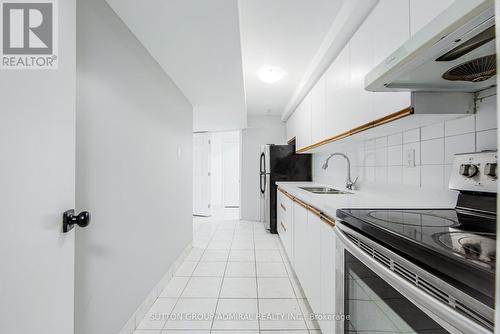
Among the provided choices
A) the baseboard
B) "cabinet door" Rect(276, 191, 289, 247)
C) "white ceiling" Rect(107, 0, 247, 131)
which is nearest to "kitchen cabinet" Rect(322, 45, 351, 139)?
"white ceiling" Rect(107, 0, 247, 131)

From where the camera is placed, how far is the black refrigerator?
4.13 m

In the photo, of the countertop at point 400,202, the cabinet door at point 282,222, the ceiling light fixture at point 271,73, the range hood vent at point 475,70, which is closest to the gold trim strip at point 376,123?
the range hood vent at point 475,70

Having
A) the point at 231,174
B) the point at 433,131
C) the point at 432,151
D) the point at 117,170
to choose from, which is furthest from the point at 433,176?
the point at 231,174

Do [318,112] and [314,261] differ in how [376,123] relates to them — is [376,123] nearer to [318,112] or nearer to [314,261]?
[314,261]

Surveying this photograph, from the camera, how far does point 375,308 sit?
80 cm

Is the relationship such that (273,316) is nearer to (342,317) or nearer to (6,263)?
(342,317)

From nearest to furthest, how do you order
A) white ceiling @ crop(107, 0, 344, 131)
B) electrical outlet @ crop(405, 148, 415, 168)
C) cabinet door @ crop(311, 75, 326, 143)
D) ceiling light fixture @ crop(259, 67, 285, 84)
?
white ceiling @ crop(107, 0, 344, 131) < electrical outlet @ crop(405, 148, 415, 168) < cabinet door @ crop(311, 75, 326, 143) < ceiling light fixture @ crop(259, 67, 285, 84)

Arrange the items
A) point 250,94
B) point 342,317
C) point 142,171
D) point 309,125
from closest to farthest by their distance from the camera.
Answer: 1. point 342,317
2. point 142,171
3. point 309,125
4. point 250,94

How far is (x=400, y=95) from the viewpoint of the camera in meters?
1.16

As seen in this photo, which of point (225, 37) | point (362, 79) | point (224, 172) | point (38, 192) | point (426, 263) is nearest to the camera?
point (426, 263)

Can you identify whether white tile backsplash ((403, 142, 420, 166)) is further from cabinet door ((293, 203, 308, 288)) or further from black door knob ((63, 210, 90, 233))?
black door knob ((63, 210, 90, 233))

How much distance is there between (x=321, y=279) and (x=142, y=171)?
1.46m

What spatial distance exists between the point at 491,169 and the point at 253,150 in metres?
4.42

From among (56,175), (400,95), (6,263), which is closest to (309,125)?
(400,95)
